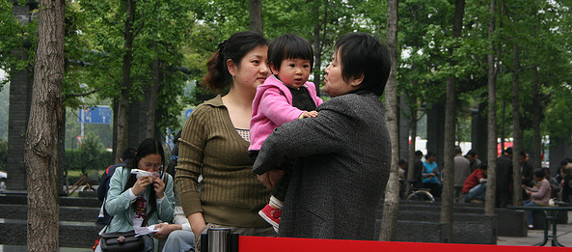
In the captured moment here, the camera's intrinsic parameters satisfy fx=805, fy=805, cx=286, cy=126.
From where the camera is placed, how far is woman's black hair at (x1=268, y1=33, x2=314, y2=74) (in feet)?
11.1

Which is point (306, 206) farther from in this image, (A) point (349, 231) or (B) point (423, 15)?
(B) point (423, 15)

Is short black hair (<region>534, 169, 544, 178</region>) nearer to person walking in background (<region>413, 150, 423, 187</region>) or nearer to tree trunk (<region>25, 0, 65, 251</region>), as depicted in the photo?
person walking in background (<region>413, 150, 423, 187</region>)

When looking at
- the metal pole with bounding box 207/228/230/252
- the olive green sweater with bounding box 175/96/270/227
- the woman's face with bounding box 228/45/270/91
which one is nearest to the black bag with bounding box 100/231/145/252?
the olive green sweater with bounding box 175/96/270/227

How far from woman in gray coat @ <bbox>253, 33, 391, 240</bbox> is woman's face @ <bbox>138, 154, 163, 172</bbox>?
350cm

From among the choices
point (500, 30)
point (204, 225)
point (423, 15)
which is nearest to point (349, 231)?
point (204, 225)

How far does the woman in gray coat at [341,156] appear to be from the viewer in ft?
9.76

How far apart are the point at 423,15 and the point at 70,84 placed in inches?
596

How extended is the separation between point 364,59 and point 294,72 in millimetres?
358

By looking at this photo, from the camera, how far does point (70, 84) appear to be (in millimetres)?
20906

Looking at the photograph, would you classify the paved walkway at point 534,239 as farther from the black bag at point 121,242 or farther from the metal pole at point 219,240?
the metal pole at point 219,240

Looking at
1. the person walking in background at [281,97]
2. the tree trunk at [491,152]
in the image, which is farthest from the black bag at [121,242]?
the tree trunk at [491,152]

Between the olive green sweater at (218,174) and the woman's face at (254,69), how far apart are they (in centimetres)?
16

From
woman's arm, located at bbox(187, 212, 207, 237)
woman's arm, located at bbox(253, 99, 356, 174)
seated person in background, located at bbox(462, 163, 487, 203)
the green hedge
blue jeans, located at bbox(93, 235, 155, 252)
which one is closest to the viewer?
woman's arm, located at bbox(253, 99, 356, 174)

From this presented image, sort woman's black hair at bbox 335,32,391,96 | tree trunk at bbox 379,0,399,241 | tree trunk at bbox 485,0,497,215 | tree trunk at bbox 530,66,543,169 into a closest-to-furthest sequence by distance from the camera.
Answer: woman's black hair at bbox 335,32,391,96 < tree trunk at bbox 379,0,399,241 < tree trunk at bbox 485,0,497,215 < tree trunk at bbox 530,66,543,169
